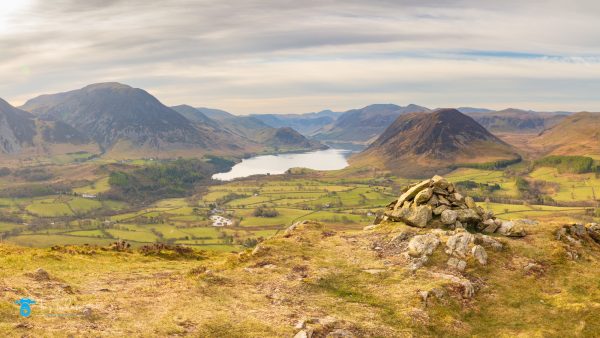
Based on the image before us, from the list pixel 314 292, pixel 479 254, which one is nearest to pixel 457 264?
pixel 479 254

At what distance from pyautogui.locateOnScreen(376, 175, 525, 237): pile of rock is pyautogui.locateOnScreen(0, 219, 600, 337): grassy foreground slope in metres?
3.12

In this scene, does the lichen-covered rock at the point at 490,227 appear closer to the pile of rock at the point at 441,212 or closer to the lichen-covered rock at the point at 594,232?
the pile of rock at the point at 441,212

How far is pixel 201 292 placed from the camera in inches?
1425

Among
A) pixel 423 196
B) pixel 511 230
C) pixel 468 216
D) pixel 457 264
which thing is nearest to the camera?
pixel 457 264

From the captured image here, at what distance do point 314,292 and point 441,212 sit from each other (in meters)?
24.9

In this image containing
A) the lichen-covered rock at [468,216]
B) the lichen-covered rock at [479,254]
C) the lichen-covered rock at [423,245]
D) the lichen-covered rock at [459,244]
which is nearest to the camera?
the lichen-covered rock at [479,254]

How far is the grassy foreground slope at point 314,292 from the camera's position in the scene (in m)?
30.3

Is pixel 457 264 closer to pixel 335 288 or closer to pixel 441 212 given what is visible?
pixel 441 212

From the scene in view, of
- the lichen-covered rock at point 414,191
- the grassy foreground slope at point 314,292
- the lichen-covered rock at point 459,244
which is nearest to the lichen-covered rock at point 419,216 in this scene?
the grassy foreground slope at point 314,292

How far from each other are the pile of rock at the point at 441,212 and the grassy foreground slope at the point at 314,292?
10.2ft

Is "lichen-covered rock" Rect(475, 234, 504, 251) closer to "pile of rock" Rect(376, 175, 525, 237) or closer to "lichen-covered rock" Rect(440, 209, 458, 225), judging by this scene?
"pile of rock" Rect(376, 175, 525, 237)

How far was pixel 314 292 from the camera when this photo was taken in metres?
39.2

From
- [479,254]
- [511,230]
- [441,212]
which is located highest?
[441,212]

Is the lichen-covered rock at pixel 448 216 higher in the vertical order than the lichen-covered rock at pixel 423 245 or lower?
higher
